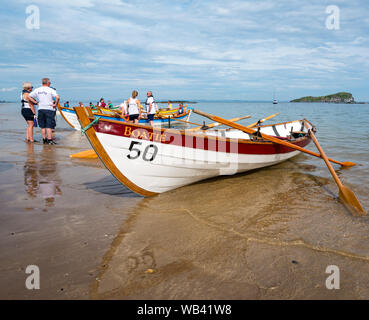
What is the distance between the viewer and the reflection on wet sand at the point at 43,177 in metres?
5.14

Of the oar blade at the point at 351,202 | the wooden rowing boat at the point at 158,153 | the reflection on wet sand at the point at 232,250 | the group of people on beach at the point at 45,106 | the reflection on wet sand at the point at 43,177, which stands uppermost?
the group of people on beach at the point at 45,106

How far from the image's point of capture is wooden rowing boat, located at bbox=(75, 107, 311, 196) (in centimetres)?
452

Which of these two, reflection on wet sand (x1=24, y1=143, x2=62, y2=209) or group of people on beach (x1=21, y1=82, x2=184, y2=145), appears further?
group of people on beach (x1=21, y1=82, x2=184, y2=145)

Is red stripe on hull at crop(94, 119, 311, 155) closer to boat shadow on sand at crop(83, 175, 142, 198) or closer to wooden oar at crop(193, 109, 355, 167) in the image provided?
wooden oar at crop(193, 109, 355, 167)

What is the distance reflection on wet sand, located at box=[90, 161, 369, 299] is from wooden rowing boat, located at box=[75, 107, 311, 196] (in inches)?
17.0

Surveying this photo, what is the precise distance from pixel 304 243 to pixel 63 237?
3277 millimetres

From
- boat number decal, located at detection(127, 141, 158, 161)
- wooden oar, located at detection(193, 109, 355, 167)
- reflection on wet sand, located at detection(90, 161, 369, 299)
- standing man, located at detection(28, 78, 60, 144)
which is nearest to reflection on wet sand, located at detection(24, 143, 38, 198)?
standing man, located at detection(28, 78, 60, 144)

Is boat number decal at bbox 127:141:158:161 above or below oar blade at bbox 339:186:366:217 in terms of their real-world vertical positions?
above

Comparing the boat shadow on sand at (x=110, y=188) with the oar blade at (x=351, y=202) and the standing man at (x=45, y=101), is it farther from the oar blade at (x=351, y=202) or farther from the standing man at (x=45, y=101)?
the standing man at (x=45, y=101)

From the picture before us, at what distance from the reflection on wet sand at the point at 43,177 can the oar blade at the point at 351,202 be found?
538 centimetres

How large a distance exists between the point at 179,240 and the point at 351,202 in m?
3.51

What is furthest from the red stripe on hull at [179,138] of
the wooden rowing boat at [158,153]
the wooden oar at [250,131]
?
the wooden oar at [250,131]
